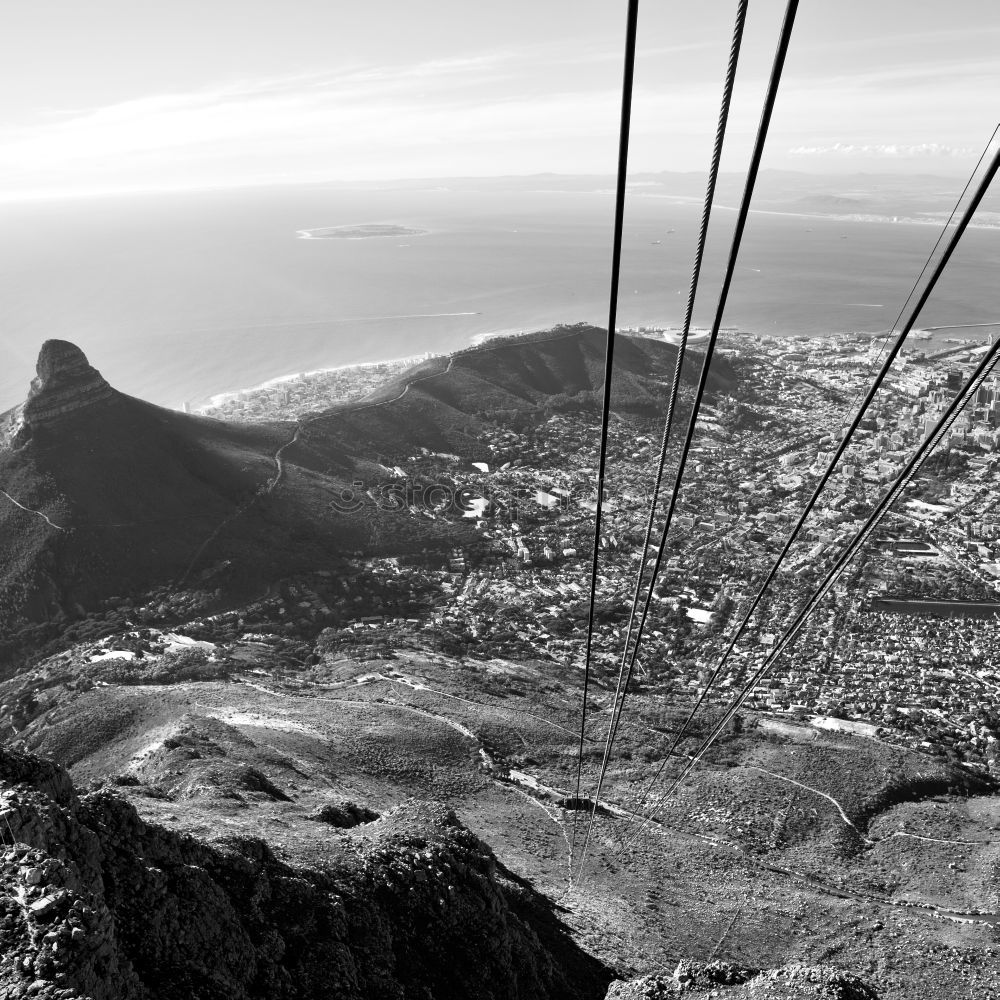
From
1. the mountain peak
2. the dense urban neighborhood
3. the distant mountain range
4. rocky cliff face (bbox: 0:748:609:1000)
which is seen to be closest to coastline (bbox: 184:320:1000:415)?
the dense urban neighborhood

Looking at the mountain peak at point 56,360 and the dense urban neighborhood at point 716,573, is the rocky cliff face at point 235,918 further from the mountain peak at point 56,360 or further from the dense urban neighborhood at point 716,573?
the mountain peak at point 56,360

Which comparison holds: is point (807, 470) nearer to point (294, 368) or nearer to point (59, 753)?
point (59, 753)

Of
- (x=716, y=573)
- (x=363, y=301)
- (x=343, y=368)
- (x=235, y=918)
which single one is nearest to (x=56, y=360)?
(x=716, y=573)

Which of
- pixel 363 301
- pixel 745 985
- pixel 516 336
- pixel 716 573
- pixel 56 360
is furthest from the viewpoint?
pixel 363 301

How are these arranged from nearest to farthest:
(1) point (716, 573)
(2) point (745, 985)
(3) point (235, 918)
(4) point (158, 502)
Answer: (3) point (235, 918) → (2) point (745, 985) → (4) point (158, 502) → (1) point (716, 573)

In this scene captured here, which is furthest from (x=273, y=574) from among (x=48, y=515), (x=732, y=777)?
(x=732, y=777)

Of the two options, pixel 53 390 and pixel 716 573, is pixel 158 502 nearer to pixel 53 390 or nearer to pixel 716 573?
pixel 53 390

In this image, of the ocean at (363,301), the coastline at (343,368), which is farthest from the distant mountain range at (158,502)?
the ocean at (363,301)
